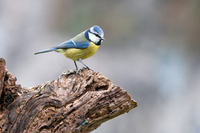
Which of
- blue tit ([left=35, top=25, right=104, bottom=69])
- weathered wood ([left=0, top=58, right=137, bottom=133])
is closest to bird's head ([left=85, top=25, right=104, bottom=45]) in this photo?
blue tit ([left=35, top=25, right=104, bottom=69])

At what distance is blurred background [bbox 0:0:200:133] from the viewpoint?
3504mm

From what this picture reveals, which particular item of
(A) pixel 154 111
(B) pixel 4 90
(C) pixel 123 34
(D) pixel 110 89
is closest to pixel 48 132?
(B) pixel 4 90

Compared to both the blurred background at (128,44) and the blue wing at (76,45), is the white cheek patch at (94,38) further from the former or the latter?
the blurred background at (128,44)

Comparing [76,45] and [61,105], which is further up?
[76,45]

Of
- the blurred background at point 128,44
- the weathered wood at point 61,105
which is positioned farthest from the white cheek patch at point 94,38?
→ the blurred background at point 128,44

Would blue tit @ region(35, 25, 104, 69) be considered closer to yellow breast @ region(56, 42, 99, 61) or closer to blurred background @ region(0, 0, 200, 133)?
yellow breast @ region(56, 42, 99, 61)

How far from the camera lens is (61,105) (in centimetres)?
146

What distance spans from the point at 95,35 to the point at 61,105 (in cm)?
86

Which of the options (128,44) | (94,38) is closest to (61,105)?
(94,38)

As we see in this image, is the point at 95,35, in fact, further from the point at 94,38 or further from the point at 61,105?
the point at 61,105

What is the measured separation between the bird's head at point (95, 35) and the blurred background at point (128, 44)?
1.40 metres

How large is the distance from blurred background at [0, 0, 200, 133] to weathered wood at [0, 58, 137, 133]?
1914 millimetres

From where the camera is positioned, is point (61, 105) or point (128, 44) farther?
point (128, 44)

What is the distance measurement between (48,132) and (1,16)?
2982 mm
